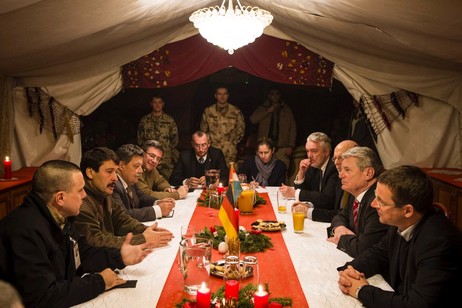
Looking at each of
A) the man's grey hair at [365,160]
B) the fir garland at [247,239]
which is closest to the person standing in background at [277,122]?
the man's grey hair at [365,160]

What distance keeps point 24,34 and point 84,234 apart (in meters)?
1.55

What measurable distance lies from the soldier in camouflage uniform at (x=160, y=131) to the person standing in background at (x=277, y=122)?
1.33 meters

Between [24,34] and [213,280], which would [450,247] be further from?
[24,34]

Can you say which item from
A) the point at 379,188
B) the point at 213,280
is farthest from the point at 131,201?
the point at 379,188

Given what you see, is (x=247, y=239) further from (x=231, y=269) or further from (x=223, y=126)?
(x=223, y=126)

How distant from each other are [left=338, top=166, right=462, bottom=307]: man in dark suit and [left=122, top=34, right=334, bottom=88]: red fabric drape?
3.58 meters

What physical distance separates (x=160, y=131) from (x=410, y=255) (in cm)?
475

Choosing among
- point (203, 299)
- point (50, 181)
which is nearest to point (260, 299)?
point (203, 299)

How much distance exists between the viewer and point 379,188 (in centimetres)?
220

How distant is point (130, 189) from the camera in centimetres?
366

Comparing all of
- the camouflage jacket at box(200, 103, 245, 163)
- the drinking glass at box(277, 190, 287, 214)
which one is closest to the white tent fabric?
the camouflage jacket at box(200, 103, 245, 163)

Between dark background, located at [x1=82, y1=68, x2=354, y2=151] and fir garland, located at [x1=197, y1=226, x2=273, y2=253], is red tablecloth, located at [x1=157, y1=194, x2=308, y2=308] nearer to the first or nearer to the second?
fir garland, located at [x1=197, y1=226, x2=273, y2=253]

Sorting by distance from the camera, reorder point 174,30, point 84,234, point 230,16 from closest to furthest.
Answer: point 84,234 < point 230,16 < point 174,30

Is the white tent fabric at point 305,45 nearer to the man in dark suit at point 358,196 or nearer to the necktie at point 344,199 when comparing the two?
the man in dark suit at point 358,196
